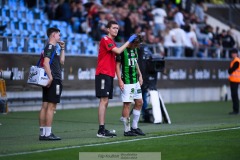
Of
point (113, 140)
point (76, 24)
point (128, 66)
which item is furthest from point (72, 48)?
point (113, 140)

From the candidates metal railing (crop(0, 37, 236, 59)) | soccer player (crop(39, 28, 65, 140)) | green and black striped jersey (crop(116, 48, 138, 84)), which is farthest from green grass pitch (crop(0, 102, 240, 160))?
metal railing (crop(0, 37, 236, 59))

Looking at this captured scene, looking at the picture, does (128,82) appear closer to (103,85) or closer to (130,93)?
(130,93)

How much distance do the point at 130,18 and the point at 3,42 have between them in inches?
336

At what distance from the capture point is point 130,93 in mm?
15867

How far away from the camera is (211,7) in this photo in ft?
135

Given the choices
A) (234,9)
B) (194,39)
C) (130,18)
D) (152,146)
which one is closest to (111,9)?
(130,18)

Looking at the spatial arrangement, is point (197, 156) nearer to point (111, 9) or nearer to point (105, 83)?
point (105, 83)

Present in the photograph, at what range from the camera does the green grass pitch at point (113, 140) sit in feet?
41.4

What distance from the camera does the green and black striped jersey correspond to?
15.9 m

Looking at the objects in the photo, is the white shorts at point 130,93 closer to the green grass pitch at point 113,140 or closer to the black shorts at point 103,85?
the black shorts at point 103,85

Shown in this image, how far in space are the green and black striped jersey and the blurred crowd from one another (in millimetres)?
12704

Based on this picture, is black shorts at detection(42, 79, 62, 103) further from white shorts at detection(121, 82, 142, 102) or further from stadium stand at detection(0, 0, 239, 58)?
stadium stand at detection(0, 0, 239, 58)

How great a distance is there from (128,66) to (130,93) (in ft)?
1.81

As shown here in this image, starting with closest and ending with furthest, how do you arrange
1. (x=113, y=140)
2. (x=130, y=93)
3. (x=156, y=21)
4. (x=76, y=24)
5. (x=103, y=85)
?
(x=113, y=140) → (x=103, y=85) → (x=130, y=93) → (x=76, y=24) → (x=156, y=21)
